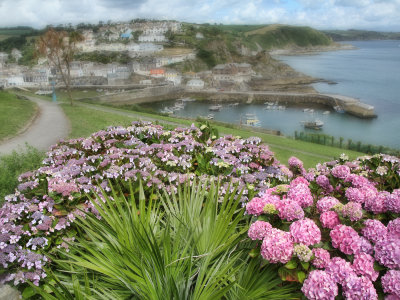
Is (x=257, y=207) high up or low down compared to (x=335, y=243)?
up

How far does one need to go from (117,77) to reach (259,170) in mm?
81795

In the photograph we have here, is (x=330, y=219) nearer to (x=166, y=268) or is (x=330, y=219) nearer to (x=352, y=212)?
(x=352, y=212)

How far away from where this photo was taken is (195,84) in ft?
263

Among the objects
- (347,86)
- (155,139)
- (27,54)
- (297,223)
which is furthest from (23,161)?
(27,54)

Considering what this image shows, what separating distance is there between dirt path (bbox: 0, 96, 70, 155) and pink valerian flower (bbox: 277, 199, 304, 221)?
28.6 feet

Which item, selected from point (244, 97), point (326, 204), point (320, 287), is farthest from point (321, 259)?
point (244, 97)

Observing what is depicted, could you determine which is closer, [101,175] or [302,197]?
[302,197]

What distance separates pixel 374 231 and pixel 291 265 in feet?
2.32

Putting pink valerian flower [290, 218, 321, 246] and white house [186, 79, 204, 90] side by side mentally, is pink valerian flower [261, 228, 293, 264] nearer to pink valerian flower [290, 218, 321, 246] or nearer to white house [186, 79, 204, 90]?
pink valerian flower [290, 218, 321, 246]

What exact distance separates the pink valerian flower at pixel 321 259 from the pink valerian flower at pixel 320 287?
0.12 meters

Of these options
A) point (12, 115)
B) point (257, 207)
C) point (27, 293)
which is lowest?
point (27, 293)

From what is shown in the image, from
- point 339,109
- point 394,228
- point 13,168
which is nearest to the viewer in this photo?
point 394,228

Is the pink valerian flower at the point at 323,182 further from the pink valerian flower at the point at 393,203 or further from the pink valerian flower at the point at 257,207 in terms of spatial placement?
the pink valerian flower at the point at 257,207

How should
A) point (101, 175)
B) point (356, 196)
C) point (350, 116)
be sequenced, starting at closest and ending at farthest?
point (356, 196) → point (101, 175) → point (350, 116)
